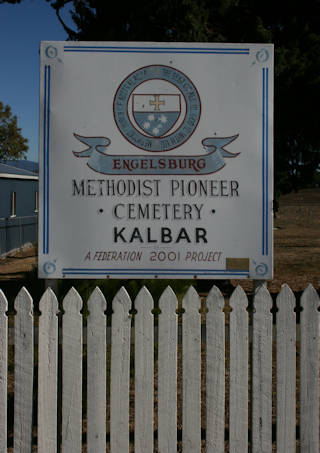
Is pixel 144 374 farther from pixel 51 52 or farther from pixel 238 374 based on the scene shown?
pixel 51 52

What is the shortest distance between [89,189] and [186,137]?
0.78m

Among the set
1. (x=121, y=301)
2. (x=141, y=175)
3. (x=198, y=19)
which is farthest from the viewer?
(x=198, y=19)

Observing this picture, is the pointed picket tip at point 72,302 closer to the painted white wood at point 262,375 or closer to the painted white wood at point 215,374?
the painted white wood at point 215,374

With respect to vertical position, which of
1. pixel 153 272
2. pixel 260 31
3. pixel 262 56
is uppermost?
pixel 260 31

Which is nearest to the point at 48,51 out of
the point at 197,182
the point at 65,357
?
the point at 197,182

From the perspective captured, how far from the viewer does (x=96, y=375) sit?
3.39m

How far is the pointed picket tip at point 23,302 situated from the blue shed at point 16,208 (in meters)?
14.9

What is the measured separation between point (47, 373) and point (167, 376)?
80cm

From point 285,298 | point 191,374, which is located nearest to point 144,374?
point 191,374

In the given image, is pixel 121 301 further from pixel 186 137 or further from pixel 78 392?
pixel 186 137

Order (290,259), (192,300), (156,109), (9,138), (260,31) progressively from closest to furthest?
(192,300), (156,109), (260,31), (290,259), (9,138)

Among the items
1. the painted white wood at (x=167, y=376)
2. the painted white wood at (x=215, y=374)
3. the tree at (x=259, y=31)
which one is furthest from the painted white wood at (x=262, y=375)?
the tree at (x=259, y=31)

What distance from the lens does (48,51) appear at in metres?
3.63

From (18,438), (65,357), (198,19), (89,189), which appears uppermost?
(198,19)
